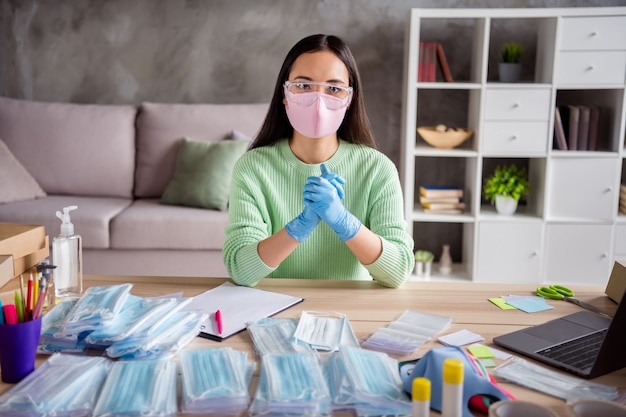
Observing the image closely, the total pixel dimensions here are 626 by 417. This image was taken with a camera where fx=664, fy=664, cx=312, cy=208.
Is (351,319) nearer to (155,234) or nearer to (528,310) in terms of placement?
(528,310)

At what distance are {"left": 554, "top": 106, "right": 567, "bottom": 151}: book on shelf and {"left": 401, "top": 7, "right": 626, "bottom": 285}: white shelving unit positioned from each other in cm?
4

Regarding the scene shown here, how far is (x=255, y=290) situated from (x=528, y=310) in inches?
22.3

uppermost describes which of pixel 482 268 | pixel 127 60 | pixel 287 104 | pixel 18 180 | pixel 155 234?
pixel 127 60

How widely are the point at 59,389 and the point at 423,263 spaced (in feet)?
9.70

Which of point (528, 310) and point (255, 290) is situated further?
point (255, 290)

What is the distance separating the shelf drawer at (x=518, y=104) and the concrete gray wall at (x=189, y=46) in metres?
0.51

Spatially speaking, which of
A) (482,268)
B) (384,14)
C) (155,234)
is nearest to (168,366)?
(155,234)

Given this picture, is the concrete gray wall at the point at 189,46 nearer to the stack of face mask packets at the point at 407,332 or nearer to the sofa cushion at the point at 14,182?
the sofa cushion at the point at 14,182

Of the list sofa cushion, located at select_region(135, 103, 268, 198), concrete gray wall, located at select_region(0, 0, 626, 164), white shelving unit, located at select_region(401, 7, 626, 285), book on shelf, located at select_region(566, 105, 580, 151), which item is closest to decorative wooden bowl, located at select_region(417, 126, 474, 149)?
white shelving unit, located at select_region(401, 7, 626, 285)

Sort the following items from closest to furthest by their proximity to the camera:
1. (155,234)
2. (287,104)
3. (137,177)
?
(287,104) → (155,234) → (137,177)

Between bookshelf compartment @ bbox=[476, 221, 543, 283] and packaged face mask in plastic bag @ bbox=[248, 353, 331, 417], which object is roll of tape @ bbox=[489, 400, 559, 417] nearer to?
packaged face mask in plastic bag @ bbox=[248, 353, 331, 417]

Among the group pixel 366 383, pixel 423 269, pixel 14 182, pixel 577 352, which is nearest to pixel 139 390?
pixel 366 383

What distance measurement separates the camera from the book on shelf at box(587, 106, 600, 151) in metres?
3.38

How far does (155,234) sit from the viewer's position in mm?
3094
